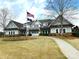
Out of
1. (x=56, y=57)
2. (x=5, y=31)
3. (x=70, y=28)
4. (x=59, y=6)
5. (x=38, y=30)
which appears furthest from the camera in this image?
(x=5, y=31)

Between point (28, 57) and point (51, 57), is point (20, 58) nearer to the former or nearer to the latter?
point (28, 57)

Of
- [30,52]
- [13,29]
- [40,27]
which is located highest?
[40,27]

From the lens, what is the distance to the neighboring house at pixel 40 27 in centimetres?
7569

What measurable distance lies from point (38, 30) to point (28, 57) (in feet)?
205

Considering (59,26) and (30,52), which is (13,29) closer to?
(59,26)

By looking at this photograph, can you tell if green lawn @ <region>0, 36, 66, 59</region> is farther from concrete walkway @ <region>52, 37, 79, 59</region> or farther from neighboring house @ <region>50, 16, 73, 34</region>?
neighboring house @ <region>50, 16, 73, 34</region>

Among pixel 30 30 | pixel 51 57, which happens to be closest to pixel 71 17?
pixel 30 30

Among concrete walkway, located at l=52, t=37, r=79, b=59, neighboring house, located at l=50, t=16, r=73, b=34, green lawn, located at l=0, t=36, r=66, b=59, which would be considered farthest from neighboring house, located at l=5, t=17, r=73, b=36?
concrete walkway, located at l=52, t=37, r=79, b=59

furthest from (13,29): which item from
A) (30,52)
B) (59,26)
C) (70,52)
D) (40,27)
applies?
(70,52)

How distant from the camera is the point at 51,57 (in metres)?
19.1

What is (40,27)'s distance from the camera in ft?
270

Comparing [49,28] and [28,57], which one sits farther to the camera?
[49,28]

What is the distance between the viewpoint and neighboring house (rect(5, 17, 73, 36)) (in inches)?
2980

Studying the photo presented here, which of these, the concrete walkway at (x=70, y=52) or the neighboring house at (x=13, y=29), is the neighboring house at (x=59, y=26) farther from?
the concrete walkway at (x=70, y=52)
